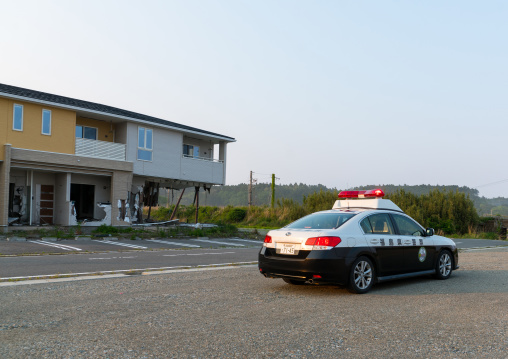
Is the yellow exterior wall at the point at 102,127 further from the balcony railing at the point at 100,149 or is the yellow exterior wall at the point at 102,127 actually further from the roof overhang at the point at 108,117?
the balcony railing at the point at 100,149

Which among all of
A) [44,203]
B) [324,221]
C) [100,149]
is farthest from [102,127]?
[324,221]

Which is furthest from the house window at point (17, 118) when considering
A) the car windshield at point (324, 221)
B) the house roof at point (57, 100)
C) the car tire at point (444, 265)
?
the car tire at point (444, 265)

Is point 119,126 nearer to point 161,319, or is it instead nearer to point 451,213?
point 161,319

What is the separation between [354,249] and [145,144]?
2200 cm

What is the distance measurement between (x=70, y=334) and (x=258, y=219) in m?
43.3

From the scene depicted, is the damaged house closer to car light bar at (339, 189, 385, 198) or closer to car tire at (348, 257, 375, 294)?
car light bar at (339, 189, 385, 198)

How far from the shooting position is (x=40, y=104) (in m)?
23.5

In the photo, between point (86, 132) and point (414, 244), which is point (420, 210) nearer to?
point (86, 132)

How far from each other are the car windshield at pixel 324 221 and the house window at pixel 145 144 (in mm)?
20474

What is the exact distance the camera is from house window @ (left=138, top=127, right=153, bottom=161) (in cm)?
2803

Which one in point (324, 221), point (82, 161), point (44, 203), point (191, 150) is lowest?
point (324, 221)

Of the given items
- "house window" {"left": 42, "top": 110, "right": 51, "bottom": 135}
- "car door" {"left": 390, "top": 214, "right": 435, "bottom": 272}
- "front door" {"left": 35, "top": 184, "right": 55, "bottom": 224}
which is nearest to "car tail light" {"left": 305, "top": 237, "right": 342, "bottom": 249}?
"car door" {"left": 390, "top": 214, "right": 435, "bottom": 272}

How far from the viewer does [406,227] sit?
31.4 ft

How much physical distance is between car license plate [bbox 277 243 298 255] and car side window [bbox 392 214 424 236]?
8.10ft
